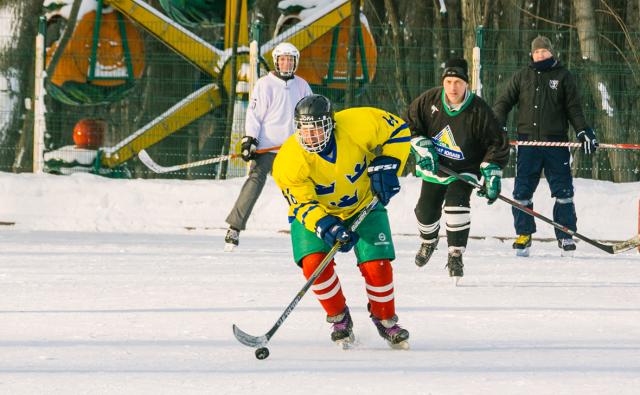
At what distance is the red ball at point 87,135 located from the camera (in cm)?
1463

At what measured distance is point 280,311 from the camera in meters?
6.76

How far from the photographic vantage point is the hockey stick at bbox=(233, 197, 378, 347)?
5.40m

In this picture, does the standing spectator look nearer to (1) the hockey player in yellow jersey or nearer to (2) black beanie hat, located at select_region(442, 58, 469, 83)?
(2) black beanie hat, located at select_region(442, 58, 469, 83)

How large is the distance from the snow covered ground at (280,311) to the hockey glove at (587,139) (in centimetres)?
80

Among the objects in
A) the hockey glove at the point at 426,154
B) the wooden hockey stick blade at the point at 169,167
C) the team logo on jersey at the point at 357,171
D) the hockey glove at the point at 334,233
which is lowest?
the wooden hockey stick blade at the point at 169,167

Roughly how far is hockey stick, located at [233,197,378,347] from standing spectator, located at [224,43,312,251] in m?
4.08

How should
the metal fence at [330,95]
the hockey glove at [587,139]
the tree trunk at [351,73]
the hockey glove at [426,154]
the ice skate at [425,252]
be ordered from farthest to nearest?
1. the tree trunk at [351,73]
2. the metal fence at [330,95]
3. the hockey glove at [587,139]
4. the ice skate at [425,252]
5. the hockey glove at [426,154]

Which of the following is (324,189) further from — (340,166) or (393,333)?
(393,333)

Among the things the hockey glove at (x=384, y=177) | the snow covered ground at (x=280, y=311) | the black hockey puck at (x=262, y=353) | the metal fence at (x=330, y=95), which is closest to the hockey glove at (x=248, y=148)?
the snow covered ground at (x=280, y=311)

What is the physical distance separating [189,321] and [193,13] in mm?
11438

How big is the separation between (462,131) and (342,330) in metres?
2.54

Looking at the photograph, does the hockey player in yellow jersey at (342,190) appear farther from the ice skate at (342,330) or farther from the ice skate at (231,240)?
the ice skate at (231,240)

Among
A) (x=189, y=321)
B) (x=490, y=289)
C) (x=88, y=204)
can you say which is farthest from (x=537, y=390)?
(x=88, y=204)

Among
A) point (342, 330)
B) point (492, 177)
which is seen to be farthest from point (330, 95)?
point (342, 330)
